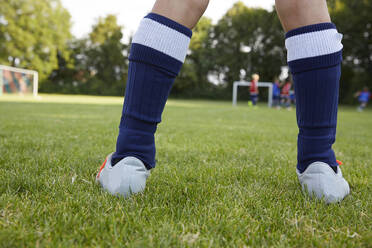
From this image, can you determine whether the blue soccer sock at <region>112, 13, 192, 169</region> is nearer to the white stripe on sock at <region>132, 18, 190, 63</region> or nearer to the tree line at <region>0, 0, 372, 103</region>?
the white stripe on sock at <region>132, 18, 190, 63</region>

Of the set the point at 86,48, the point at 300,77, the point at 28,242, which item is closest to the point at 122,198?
the point at 28,242

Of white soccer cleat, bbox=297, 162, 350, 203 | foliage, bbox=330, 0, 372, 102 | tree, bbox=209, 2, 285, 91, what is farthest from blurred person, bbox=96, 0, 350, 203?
tree, bbox=209, 2, 285, 91

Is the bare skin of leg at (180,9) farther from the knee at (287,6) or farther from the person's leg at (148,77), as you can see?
the knee at (287,6)

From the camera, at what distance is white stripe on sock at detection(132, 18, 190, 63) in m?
1.04

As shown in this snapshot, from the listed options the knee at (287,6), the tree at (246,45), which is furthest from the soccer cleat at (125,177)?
the tree at (246,45)

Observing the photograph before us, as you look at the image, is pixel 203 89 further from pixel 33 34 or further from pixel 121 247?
pixel 121 247

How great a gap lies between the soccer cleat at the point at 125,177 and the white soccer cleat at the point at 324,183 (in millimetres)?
637

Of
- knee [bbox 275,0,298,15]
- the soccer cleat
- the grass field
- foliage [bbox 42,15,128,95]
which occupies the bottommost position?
the grass field

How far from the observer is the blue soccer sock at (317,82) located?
1078 millimetres

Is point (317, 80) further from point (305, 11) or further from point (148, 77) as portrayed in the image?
point (148, 77)

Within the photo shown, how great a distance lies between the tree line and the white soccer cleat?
27.5m

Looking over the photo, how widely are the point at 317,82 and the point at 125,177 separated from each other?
806mm

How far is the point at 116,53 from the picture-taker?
3525cm

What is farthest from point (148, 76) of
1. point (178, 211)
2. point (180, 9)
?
point (178, 211)
